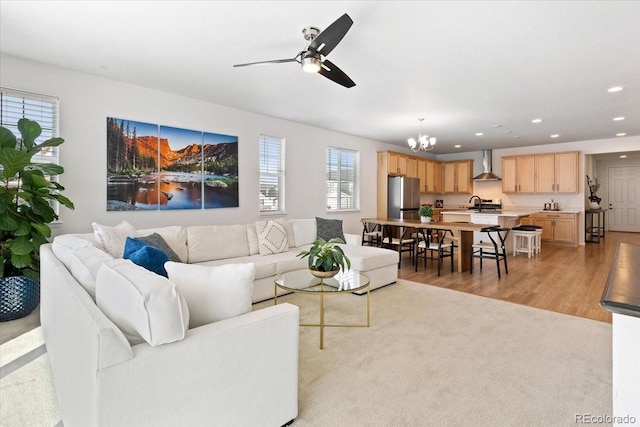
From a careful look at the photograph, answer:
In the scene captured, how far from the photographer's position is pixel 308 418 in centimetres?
179

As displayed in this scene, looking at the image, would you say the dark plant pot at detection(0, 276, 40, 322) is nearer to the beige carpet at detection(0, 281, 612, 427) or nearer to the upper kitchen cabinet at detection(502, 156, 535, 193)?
the beige carpet at detection(0, 281, 612, 427)

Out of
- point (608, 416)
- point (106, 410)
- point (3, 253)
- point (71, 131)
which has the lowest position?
point (608, 416)

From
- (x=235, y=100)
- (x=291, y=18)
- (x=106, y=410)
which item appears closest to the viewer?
(x=106, y=410)

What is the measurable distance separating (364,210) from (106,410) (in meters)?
6.76

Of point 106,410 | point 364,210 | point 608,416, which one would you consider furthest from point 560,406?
point 364,210

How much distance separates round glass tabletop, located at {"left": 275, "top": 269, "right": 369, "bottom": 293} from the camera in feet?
9.06

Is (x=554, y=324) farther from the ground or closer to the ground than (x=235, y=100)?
closer to the ground

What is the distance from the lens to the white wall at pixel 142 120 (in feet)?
11.9

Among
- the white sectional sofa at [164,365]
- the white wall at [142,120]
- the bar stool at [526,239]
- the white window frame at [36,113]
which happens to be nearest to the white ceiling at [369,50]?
the white wall at [142,120]

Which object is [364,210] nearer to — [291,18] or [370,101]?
[370,101]

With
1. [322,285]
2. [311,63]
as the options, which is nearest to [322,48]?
[311,63]

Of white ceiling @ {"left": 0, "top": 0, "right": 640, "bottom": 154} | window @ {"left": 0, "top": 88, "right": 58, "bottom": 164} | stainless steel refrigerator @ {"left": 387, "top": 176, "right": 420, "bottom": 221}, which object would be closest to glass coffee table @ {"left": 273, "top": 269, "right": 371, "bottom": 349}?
white ceiling @ {"left": 0, "top": 0, "right": 640, "bottom": 154}

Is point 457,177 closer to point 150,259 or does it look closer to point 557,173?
point 557,173

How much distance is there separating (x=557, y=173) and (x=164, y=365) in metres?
9.61
